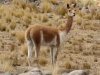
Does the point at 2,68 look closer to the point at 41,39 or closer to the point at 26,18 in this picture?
the point at 41,39

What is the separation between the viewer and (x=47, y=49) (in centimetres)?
1391

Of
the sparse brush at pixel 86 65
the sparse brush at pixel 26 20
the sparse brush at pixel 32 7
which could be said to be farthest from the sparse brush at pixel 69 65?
the sparse brush at pixel 32 7

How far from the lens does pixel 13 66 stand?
10.8m

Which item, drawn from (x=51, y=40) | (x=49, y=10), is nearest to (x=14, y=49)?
(x=51, y=40)

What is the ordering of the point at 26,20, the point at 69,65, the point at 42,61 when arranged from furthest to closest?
the point at 26,20, the point at 42,61, the point at 69,65

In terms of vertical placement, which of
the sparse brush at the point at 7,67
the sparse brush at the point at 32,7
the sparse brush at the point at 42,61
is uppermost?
the sparse brush at the point at 32,7

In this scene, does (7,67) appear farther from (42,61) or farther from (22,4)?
(22,4)

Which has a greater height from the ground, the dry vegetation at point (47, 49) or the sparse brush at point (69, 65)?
the dry vegetation at point (47, 49)

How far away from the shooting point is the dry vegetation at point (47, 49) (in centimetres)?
1136

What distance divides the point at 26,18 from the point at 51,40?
925 cm

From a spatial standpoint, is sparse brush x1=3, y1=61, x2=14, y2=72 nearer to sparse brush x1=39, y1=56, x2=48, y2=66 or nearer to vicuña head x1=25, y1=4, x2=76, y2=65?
vicuña head x1=25, y1=4, x2=76, y2=65

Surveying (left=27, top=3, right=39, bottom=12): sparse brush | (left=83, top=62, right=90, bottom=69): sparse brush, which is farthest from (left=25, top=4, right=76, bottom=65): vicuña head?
(left=27, top=3, right=39, bottom=12): sparse brush

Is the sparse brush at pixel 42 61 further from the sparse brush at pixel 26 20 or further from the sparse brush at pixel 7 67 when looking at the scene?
the sparse brush at pixel 26 20

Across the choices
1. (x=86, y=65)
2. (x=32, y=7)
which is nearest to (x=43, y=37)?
(x=86, y=65)
